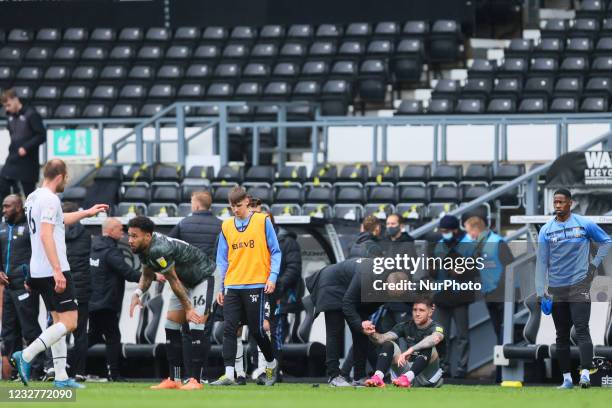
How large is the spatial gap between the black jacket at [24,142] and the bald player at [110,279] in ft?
9.37

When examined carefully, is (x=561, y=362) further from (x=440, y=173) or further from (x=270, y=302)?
(x=440, y=173)

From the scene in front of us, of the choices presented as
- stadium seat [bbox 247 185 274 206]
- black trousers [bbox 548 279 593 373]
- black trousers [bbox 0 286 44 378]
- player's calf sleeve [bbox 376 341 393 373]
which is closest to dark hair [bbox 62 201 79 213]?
black trousers [bbox 0 286 44 378]

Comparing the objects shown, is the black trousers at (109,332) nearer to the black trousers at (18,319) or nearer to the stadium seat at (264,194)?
the black trousers at (18,319)

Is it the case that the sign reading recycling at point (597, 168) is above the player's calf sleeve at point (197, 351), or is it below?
above

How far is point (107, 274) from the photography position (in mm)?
16609

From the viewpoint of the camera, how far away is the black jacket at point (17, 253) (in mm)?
15805

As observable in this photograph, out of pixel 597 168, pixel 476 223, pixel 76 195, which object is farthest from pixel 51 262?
pixel 76 195

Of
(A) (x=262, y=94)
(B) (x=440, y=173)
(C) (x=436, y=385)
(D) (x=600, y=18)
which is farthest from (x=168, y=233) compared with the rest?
A: (D) (x=600, y=18)

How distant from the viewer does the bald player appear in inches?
650

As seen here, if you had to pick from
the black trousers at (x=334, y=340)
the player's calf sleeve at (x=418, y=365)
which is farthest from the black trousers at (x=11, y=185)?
the player's calf sleeve at (x=418, y=365)

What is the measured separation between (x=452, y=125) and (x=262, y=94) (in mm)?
4408

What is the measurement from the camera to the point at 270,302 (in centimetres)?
1563

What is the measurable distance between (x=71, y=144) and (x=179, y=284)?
1279 centimetres

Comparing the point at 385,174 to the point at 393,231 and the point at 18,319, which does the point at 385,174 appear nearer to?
the point at 393,231
